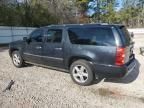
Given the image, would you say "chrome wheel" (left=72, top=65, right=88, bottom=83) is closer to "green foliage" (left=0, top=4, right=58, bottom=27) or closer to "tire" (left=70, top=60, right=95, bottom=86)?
"tire" (left=70, top=60, right=95, bottom=86)

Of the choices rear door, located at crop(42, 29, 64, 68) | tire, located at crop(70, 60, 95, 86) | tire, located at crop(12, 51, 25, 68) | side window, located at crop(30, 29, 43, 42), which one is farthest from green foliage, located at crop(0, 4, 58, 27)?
tire, located at crop(70, 60, 95, 86)

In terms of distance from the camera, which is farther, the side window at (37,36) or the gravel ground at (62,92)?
the side window at (37,36)

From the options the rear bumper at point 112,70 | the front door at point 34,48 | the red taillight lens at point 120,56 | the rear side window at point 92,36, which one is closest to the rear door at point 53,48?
the front door at point 34,48

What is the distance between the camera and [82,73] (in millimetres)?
6477

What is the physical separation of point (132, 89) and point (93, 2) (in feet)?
171

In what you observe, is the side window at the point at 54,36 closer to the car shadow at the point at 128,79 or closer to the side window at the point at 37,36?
the side window at the point at 37,36

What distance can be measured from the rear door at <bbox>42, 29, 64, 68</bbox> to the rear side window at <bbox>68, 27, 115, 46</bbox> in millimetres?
465

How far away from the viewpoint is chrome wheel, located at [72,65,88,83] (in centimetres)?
643

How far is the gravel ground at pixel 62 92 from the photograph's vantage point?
5.11m

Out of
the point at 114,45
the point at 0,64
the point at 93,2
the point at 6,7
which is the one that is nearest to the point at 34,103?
the point at 114,45

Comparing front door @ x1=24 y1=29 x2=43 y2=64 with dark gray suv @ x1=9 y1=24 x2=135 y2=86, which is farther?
front door @ x1=24 y1=29 x2=43 y2=64

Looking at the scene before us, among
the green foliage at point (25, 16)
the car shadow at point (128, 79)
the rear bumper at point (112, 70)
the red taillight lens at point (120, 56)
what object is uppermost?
the green foliage at point (25, 16)

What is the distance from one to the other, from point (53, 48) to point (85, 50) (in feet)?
4.22

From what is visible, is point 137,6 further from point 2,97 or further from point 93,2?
point 2,97
